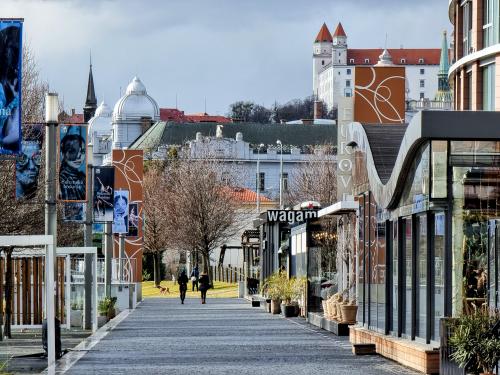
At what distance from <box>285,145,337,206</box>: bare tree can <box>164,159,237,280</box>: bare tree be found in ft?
17.5

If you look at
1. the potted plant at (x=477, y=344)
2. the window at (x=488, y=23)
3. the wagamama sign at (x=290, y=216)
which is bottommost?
the potted plant at (x=477, y=344)

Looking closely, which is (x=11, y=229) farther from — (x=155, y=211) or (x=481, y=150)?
(x=155, y=211)

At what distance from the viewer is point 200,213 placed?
11019 centimetres

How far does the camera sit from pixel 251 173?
16875 centimetres

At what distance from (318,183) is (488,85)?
55.7 m

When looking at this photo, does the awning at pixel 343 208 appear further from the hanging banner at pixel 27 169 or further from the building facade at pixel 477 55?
the building facade at pixel 477 55

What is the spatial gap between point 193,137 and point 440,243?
16614 cm

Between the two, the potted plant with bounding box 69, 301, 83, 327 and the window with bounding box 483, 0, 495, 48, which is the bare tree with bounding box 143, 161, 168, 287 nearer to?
the window with bounding box 483, 0, 495, 48

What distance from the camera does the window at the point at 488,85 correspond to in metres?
55.0

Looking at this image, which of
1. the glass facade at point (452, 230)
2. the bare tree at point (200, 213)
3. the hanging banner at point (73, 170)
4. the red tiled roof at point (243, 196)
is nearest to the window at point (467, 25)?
the hanging banner at point (73, 170)

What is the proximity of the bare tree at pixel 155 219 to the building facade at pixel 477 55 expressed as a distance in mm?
49045

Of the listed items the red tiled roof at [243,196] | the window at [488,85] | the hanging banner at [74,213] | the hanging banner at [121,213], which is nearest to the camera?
the hanging banner at [74,213]

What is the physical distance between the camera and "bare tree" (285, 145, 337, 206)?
351ft

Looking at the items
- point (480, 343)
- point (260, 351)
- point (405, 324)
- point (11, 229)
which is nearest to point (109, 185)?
point (11, 229)
